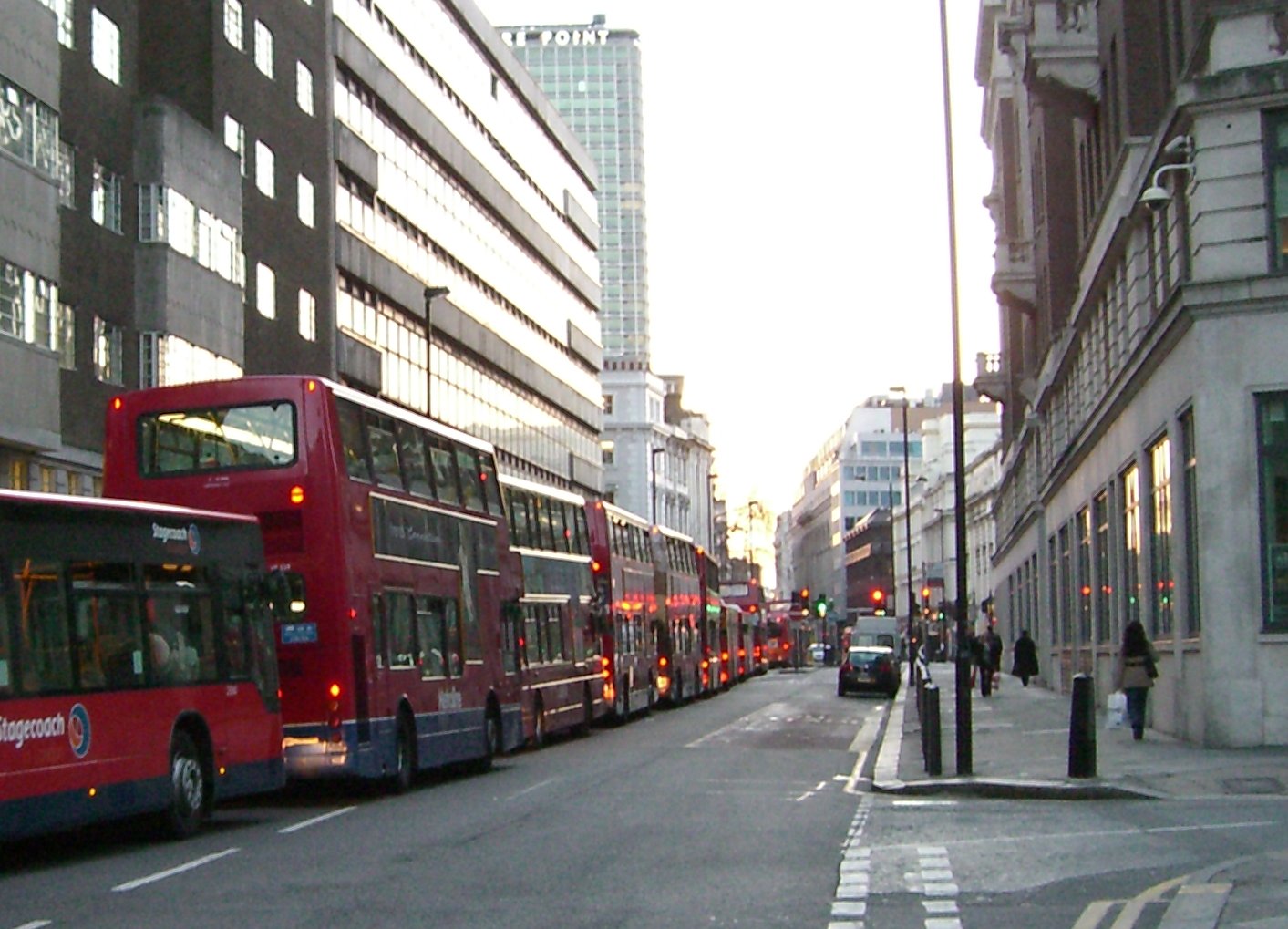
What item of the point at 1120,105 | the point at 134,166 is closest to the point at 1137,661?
the point at 1120,105

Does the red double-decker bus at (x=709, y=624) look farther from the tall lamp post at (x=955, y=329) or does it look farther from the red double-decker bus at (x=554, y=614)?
the tall lamp post at (x=955, y=329)

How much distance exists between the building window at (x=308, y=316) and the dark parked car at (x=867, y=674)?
17283mm

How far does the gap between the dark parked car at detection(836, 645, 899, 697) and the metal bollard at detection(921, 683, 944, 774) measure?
111 ft

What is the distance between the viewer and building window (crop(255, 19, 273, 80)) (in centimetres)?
5238

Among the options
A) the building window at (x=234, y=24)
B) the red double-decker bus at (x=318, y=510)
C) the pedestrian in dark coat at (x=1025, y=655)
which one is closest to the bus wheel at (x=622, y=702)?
the pedestrian in dark coat at (x=1025, y=655)

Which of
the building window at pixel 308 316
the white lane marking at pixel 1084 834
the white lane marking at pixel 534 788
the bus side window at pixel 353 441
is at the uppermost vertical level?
the building window at pixel 308 316

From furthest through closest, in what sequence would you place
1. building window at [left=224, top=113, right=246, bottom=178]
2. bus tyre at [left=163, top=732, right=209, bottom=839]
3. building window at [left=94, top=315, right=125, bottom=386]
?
building window at [left=224, top=113, right=246, bottom=178]
building window at [left=94, top=315, right=125, bottom=386]
bus tyre at [left=163, top=732, right=209, bottom=839]

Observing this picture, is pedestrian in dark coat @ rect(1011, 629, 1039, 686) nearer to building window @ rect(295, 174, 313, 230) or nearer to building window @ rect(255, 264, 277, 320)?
building window @ rect(255, 264, 277, 320)

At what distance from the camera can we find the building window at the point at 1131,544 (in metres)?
35.1

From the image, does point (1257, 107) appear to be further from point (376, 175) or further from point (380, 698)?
point (376, 175)

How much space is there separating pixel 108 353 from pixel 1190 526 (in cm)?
2263

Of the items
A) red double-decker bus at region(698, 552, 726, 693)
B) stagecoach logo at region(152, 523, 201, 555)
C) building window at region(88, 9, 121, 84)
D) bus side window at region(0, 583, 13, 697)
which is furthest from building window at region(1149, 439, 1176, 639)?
red double-decker bus at region(698, 552, 726, 693)

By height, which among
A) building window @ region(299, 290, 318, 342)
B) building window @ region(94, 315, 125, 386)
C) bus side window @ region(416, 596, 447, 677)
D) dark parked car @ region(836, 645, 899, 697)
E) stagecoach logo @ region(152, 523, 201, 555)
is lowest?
dark parked car @ region(836, 645, 899, 697)

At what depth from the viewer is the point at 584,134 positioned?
193375mm
